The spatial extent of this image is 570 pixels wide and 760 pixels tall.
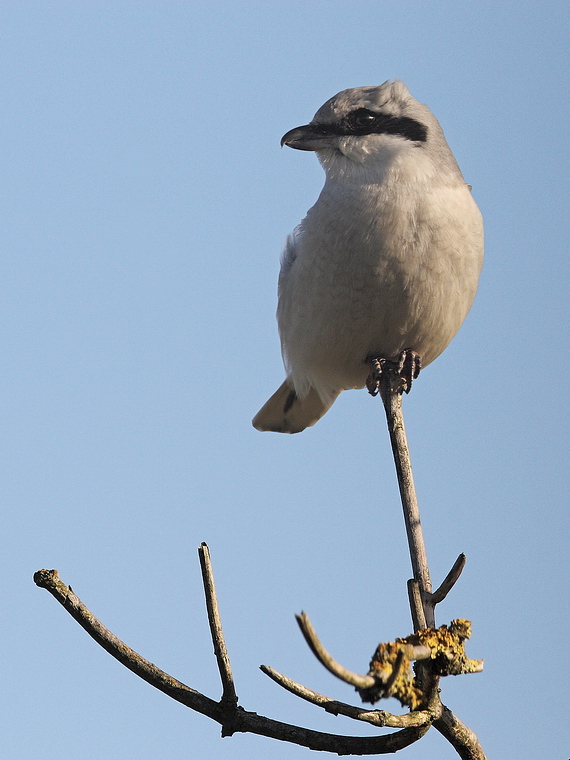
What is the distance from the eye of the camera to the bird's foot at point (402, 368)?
15.1 feet

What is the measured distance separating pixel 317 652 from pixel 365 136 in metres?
3.55

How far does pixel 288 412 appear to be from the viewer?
6988 mm

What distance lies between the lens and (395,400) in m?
3.73

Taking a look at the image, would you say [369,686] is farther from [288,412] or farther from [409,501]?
[288,412]

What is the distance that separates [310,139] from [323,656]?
3.56 meters

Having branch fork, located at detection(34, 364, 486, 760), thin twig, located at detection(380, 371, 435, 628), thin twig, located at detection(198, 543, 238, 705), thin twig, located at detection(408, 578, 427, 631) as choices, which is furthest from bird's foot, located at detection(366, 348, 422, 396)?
thin twig, located at detection(198, 543, 238, 705)

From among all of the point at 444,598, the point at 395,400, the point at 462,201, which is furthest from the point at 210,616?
the point at 462,201

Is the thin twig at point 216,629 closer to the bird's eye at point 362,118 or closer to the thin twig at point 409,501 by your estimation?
the thin twig at point 409,501

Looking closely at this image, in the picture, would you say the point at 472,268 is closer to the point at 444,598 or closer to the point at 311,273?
the point at 311,273

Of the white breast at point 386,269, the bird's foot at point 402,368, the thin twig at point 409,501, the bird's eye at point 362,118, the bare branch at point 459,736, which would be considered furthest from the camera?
the bird's eye at point 362,118

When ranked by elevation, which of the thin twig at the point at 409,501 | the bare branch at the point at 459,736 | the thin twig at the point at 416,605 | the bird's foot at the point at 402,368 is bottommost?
the bare branch at the point at 459,736

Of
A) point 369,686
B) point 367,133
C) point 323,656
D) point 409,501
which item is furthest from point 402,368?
point 323,656

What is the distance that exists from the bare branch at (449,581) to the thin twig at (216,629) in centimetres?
67

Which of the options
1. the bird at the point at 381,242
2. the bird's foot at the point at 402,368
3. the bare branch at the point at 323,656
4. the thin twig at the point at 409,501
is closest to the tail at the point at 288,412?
the bird at the point at 381,242
